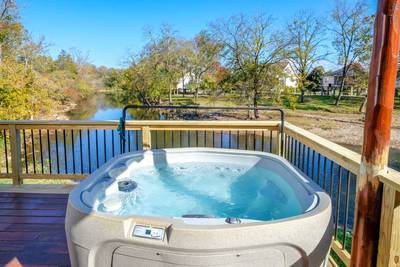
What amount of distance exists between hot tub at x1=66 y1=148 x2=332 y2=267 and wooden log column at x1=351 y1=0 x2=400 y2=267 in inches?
6.5

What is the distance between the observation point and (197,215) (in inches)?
70.9

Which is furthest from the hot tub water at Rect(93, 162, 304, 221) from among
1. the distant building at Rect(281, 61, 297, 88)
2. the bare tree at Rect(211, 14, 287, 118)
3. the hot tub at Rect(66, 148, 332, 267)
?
the distant building at Rect(281, 61, 297, 88)

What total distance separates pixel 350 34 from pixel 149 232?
18313mm

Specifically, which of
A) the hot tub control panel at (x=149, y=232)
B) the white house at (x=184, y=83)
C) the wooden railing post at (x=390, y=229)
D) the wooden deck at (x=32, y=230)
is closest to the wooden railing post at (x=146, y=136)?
the wooden deck at (x=32, y=230)

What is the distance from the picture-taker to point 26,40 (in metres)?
13.1

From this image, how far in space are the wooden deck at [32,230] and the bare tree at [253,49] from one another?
474 inches

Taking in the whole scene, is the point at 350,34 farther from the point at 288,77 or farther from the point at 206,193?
the point at 206,193

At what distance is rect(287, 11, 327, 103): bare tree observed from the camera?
53.2 feet

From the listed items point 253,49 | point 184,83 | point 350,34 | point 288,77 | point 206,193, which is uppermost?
point 350,34

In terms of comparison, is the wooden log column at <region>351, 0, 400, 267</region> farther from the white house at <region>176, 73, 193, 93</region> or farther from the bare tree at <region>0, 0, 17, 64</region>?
the white house at <region>176, 73, 193, 93</region>

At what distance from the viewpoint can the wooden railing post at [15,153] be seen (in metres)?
3.37

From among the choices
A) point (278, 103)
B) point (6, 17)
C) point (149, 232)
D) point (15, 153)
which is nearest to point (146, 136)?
point (15, 153)

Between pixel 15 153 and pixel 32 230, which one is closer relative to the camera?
pixel 32 230

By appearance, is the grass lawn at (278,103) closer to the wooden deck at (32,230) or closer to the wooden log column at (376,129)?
the wooden deck at (32,230)
